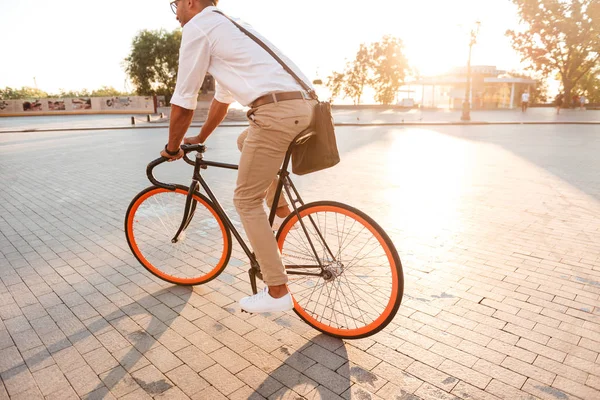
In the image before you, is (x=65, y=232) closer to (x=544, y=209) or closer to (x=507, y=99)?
(x=544, y=209)

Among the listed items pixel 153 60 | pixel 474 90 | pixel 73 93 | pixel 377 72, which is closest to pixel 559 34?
pixel 474 90

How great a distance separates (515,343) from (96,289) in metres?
3.31

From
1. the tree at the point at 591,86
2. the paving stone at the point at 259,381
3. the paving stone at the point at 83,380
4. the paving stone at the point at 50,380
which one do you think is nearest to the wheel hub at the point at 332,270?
the paving stone at the point at 259,381

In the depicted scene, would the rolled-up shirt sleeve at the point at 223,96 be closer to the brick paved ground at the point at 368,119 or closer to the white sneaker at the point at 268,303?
the white sneaker at the point at 268,303

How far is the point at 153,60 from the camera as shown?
177 ft

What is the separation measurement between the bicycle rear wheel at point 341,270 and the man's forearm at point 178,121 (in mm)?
911

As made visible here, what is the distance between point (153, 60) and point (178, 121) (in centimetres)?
5644

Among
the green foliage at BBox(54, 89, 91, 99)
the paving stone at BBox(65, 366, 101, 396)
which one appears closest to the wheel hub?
the paving stone at BBox(65, 366, 101, 396)

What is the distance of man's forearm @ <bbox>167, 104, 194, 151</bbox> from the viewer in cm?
271

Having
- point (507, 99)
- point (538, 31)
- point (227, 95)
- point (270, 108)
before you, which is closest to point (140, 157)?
point (227, 95)

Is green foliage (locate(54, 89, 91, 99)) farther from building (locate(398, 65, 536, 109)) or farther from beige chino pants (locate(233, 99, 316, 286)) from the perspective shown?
beige chino pants (locate(233, 99, 316, 286))

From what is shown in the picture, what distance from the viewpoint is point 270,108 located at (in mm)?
2543

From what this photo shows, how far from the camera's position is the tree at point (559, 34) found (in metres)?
38.8

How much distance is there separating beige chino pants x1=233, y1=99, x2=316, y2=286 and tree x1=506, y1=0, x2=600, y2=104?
150ft
